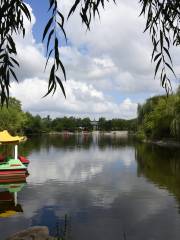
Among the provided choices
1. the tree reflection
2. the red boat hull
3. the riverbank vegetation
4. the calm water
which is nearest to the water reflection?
the calm water

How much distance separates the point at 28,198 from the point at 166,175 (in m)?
11.2

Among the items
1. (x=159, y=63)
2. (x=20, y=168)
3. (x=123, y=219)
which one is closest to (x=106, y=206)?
(x=123, y=219)

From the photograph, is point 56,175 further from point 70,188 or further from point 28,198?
point 28,198

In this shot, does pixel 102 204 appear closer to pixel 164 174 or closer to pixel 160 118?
pixel 164 174

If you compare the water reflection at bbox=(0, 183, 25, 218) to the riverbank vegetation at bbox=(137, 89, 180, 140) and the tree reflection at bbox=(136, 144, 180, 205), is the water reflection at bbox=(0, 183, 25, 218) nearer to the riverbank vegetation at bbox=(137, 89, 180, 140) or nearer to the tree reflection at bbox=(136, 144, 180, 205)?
the tree reflection at bbox=(136, 144, 180, 205)

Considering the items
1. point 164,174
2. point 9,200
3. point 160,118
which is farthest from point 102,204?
point 160,118

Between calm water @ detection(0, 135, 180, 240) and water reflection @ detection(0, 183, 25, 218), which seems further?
water reflection @ detection(0, 183, 25, 218)

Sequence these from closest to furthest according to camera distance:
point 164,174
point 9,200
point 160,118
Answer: point 9,200, point 164,174, point 160,118

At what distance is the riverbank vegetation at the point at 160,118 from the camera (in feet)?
163

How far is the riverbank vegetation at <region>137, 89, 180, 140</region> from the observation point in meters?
49.6

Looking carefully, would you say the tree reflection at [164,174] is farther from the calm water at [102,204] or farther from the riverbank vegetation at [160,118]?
the riverbank vegetation at [160,118]

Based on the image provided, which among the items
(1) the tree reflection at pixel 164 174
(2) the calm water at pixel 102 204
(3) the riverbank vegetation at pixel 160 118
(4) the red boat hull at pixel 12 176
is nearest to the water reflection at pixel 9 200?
(2) the calm water at pixel 102 204

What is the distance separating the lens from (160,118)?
199 feet

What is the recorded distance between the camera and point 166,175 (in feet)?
80.7
